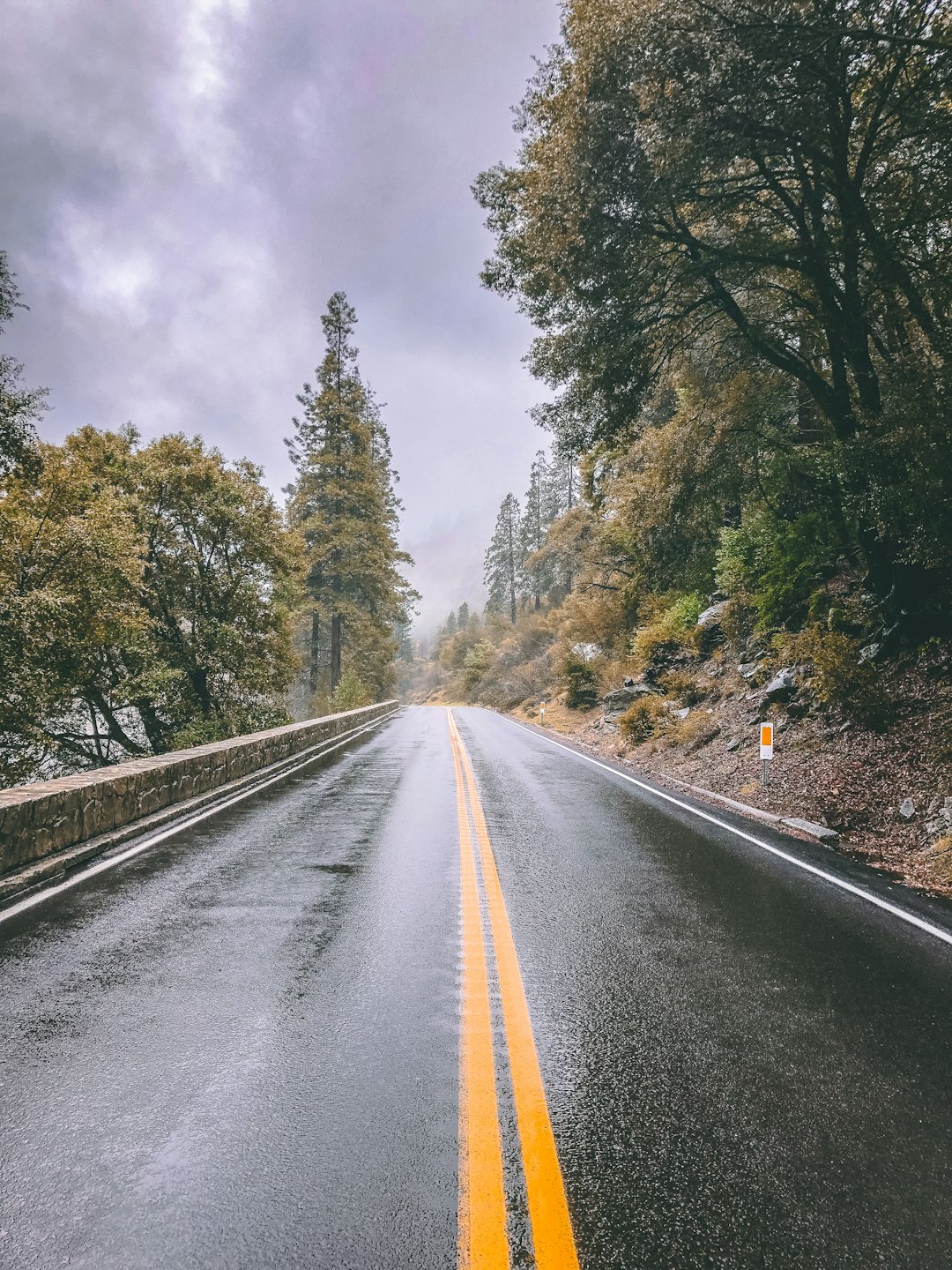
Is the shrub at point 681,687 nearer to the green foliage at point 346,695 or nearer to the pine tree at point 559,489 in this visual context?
the green foliage at point 346,695

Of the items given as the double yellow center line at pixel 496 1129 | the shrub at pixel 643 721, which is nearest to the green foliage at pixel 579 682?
the shrub at pixel 643 721

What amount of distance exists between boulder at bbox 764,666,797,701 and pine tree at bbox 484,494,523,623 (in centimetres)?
5476

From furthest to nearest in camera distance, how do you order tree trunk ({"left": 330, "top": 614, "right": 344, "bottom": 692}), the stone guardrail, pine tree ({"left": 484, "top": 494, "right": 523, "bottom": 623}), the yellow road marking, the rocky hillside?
pine tree ({"left": 484, "top": 494, "right": 523, "bottom": 623}), tree trunk ({"left": 330, "top": 614, "right": 344, "bottom": 692}), the rocky hillside, the stone guardrail, the yellow road marking

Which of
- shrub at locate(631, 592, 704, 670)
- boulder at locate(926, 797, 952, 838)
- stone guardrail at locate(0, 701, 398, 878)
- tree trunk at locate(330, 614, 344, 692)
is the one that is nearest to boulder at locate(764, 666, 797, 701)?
boulder at locate(926, 797, 952, 838)

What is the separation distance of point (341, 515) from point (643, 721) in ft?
Answer: 61.3

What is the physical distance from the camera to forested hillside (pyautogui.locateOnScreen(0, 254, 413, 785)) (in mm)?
11398

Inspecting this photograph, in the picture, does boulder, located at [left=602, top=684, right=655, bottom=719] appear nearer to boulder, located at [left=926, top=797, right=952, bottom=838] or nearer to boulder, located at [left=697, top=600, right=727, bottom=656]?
boulder, located at [left=697, top=600, right=727, bottom=656]

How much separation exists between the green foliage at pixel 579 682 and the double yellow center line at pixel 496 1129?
21170 millimetres

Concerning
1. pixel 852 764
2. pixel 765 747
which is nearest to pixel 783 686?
pixel 765 747

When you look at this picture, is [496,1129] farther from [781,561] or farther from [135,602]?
[135,602]

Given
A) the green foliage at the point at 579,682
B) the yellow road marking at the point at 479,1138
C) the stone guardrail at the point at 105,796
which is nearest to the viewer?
the yellow road marking at the point at 479,1138

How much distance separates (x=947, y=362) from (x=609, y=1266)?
9.36 m

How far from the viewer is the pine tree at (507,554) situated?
227 feet

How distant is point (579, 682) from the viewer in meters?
25.5
